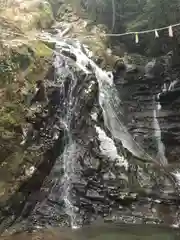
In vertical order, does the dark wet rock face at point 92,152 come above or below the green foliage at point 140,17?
below

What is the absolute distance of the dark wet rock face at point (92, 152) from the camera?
33.5 feet

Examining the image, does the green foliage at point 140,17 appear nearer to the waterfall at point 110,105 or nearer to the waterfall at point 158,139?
the waterfall at point 110,105

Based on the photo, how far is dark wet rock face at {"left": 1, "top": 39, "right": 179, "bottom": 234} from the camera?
402 inches

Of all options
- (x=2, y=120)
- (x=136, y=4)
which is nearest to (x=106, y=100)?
(x=2, y=120)

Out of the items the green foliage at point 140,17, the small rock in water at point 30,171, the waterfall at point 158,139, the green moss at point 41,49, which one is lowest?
the small rock in water at point 30,171

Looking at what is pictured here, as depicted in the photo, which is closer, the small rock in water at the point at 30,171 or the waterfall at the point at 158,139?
the small rock in water at the point at 30,171

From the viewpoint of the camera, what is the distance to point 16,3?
64.1ft

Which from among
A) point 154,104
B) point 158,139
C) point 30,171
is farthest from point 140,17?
point 30,171

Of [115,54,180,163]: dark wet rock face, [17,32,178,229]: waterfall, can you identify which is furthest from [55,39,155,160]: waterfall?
[115,54,180,163]: dark wet rock face

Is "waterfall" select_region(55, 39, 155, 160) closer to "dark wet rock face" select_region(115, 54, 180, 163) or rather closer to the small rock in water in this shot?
"dark wet rock face" select_region(115, 54, 180, 163)

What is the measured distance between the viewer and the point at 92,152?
1163 centimetres

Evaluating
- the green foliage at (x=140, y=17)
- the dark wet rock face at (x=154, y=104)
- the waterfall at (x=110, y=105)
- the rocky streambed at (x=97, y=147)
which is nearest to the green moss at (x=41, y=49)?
the rocky streambed at (x=97, y=147)

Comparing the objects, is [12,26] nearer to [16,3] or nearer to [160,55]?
[16,3]

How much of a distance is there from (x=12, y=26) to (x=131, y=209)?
8996mm
